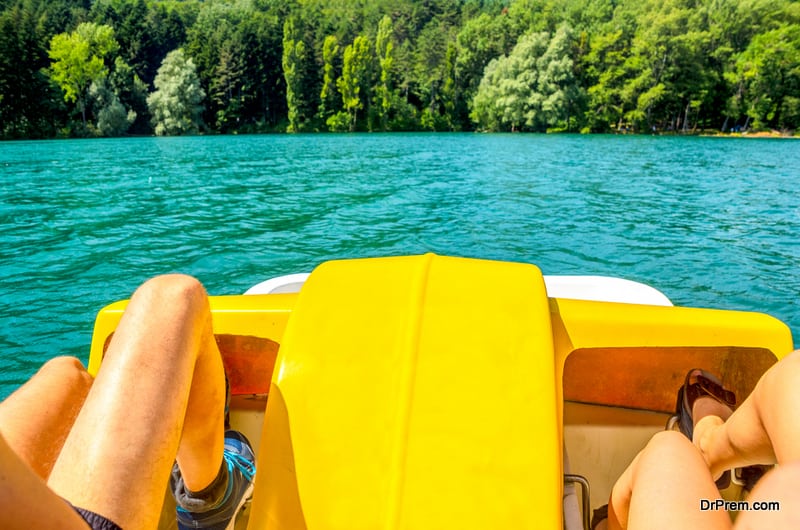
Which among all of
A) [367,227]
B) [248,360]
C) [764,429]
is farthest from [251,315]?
[367,227]

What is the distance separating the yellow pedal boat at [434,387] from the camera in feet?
2.92

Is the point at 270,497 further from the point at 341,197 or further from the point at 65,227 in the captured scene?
the point at 341,197

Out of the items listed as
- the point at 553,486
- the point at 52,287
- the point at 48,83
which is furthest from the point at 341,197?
the point at 48,83

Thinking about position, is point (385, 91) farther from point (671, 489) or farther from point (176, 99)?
point (671, 489)

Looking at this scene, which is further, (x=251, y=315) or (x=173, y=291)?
(x=251, y=315)

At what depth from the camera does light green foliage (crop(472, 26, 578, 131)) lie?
1314 inches

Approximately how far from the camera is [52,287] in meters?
5.53

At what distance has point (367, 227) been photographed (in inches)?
325

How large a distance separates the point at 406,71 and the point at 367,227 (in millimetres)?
38739

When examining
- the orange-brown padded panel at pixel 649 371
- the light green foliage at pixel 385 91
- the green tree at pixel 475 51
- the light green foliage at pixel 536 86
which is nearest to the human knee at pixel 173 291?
the orange-brown padded panel at pixel 649 371

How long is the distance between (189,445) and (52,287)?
5.41 m

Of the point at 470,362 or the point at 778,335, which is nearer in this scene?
the point at 470,362

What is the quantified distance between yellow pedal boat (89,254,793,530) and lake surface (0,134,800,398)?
11.6 ft

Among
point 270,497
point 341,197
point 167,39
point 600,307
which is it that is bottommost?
point 341,197
